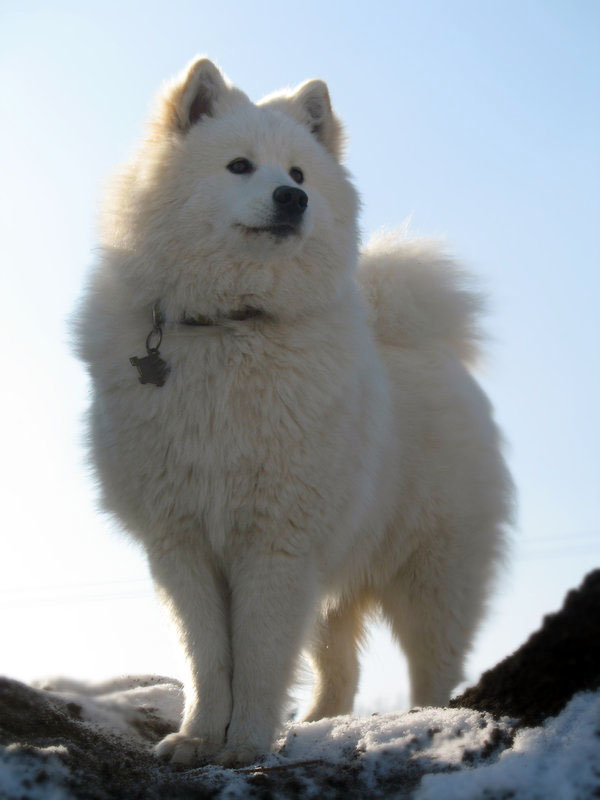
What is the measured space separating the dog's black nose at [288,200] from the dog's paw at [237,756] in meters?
2.24

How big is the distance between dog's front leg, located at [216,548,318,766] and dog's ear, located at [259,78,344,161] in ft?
7.54

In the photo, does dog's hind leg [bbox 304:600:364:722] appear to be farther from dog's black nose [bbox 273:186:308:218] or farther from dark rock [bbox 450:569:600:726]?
dog's black nose [bbox 273:186:308:218]

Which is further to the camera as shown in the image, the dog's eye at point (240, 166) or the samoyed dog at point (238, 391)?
the dog's eye at point (240, 166)

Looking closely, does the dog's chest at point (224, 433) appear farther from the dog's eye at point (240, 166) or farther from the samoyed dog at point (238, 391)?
the dog's eye at point (240, 166)

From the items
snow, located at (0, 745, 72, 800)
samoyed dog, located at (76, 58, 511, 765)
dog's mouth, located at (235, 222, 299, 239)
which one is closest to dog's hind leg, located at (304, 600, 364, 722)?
samoyed dog, located at (76, 58, 511, 765)

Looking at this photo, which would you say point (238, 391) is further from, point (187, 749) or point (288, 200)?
point (187, 749)

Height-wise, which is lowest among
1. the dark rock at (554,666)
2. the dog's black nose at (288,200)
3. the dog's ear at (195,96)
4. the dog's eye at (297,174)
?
the dark rock at (554,666)

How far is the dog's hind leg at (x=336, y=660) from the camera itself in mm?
5285

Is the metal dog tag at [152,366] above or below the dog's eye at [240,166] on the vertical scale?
below

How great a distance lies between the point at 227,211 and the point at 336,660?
2.88 meters

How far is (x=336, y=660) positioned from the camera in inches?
210

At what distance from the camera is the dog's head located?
3.92 m

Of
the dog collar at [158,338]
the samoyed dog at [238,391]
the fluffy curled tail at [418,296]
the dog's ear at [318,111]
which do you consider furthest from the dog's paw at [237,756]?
the dog's ear at [318,111]

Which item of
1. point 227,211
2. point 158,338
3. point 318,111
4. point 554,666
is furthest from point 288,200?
point 554,666
